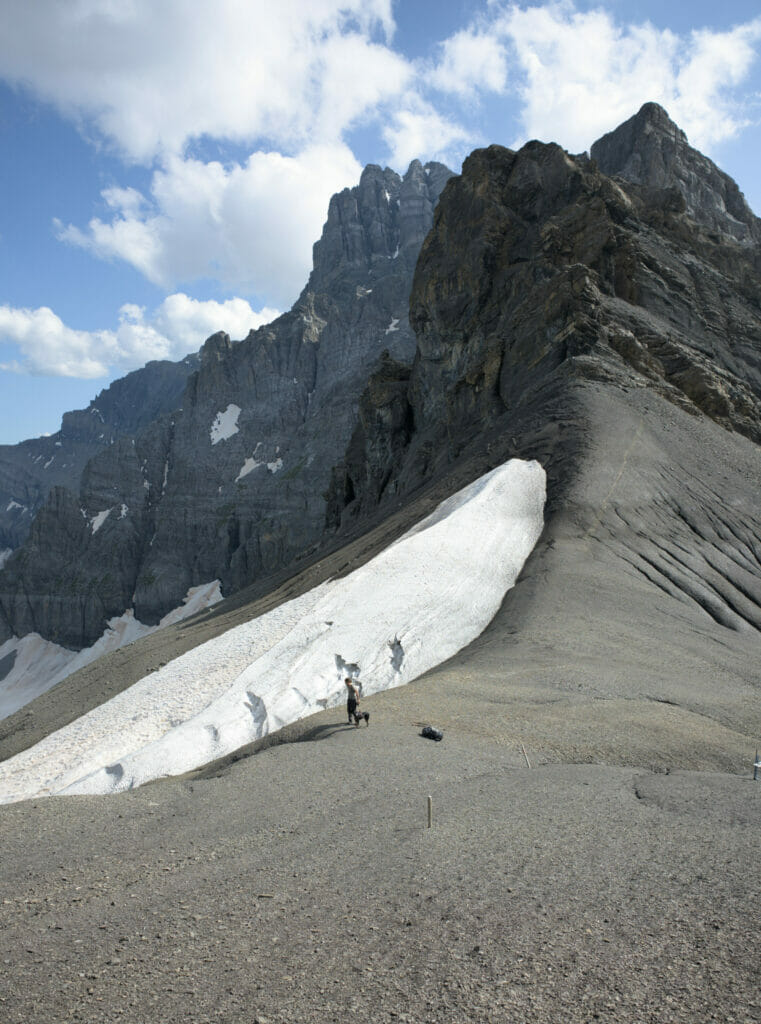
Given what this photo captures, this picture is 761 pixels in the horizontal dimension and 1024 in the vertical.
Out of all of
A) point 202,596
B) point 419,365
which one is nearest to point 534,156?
point 419,365

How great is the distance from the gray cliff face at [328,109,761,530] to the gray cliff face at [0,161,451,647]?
43.9m

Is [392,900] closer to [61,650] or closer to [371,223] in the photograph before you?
[61,650]

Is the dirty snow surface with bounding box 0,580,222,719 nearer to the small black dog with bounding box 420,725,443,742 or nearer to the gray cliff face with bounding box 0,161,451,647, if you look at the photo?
the gray cliff face with bounding box 0,161,451,647

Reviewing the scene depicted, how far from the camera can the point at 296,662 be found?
18641 millimetres

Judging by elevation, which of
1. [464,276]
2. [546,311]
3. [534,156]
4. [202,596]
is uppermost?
[534,156]

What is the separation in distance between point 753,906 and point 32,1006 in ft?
20.3

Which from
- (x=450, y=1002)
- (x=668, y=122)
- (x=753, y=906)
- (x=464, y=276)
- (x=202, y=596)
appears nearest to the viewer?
(x=450, y=1002)

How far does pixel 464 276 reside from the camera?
56.3 m

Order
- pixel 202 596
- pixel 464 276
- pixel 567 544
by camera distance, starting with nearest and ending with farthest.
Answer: pixel 567 544 → pixel 464 276 → pixel 202 596

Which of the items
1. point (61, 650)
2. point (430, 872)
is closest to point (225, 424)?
point (61, 650)

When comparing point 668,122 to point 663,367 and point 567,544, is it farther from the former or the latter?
point 567,544

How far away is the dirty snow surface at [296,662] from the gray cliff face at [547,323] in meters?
7.98

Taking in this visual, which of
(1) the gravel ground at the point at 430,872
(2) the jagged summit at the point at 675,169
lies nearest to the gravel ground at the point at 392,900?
(1) the gravel ground at the point at 430,872

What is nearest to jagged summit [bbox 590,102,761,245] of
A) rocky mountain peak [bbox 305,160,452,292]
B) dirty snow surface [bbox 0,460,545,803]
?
rocky mountain peak [bbox 305,160,452,292]
